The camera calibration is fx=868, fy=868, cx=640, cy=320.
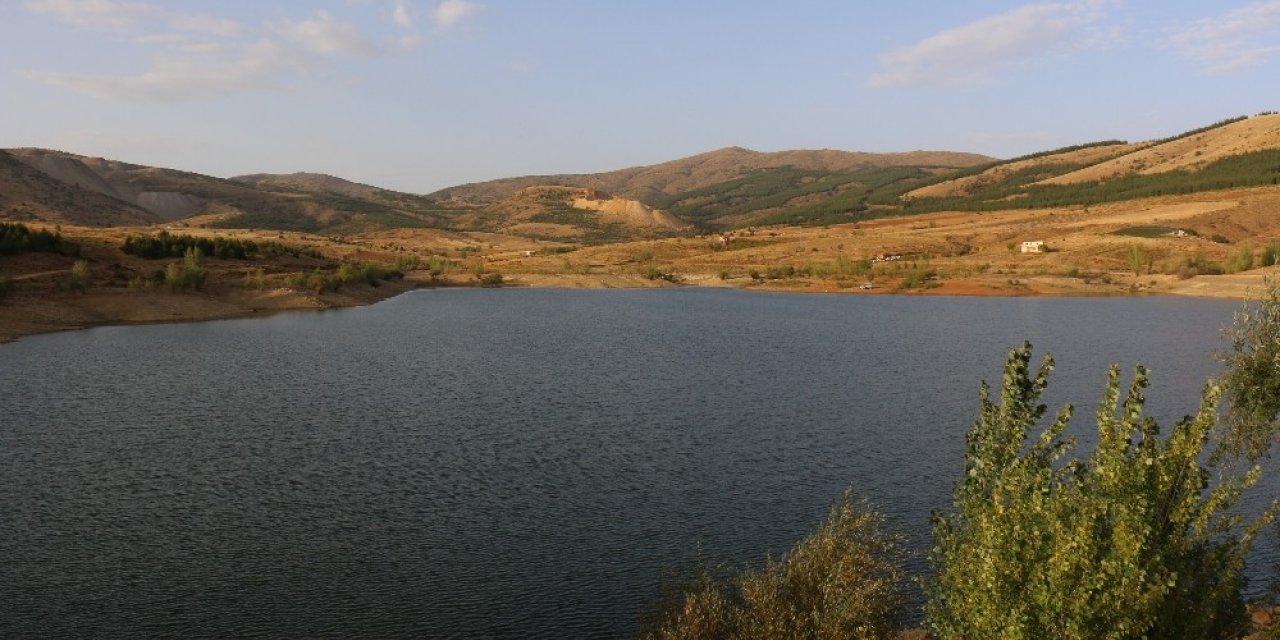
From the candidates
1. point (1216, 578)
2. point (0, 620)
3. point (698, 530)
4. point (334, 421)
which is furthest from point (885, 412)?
point (0, 620)

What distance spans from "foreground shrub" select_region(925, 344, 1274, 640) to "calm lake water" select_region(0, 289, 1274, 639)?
14127mm

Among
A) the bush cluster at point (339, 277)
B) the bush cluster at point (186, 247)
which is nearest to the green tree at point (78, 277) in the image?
the bush cluster at point (186, 247)

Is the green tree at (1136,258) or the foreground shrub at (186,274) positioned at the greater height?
the foreground shrub at (186,274)

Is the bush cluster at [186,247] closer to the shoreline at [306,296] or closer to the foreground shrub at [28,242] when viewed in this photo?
the foreground shrub at [28,242]

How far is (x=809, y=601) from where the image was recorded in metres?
23.8

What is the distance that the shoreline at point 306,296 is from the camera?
9006cm

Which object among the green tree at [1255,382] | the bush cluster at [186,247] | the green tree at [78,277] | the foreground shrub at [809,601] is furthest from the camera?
the bush cluster at [186,247]

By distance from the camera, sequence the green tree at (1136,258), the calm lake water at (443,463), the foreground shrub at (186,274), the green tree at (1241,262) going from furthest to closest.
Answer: the green tree at (1136,258), the green tree at (1241,262), the foreground shrub at (186,274), the calm lake water at (443,463)

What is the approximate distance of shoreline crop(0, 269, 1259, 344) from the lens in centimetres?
9006

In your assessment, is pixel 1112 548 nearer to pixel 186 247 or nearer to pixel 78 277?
pixel 78 277

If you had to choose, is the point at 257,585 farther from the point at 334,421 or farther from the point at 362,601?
the point at 334,421

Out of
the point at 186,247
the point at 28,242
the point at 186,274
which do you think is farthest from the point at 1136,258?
the point at 28,242

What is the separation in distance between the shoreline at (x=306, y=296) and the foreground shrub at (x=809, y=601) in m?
50.4

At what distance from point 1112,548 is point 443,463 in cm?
3370
